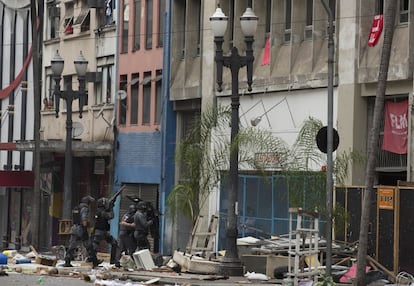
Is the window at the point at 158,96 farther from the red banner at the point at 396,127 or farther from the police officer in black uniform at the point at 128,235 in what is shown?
the red banner at the point at 396,127

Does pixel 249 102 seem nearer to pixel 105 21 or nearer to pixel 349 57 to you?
pixel 349 57

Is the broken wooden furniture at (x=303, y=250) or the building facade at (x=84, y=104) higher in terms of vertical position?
the building facade at (x=84, y=104)

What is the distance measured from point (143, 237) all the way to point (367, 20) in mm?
8067

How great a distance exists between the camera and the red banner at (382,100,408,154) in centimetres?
3503

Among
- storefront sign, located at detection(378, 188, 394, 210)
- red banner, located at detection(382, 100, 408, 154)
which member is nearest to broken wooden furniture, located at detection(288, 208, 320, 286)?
storefront sign, located at detection(378, 188, 394, 210)

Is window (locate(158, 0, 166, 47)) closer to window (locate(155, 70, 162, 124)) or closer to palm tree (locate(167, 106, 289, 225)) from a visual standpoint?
window (locate(155, 70, 162, 124))

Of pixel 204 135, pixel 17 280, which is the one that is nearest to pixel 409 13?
pixel 204 135

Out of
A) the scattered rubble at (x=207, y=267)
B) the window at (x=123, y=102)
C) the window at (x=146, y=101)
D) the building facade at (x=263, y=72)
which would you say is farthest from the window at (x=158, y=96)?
the scattered rubble at (x=207, y=267)

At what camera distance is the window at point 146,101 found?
50094 millimetres

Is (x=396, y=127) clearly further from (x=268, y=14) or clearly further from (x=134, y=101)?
(x=134, y=101)

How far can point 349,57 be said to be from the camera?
37.0m

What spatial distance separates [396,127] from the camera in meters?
35.4

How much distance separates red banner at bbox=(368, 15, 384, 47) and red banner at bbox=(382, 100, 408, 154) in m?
1.57

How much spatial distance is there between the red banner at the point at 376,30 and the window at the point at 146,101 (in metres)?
15.1
